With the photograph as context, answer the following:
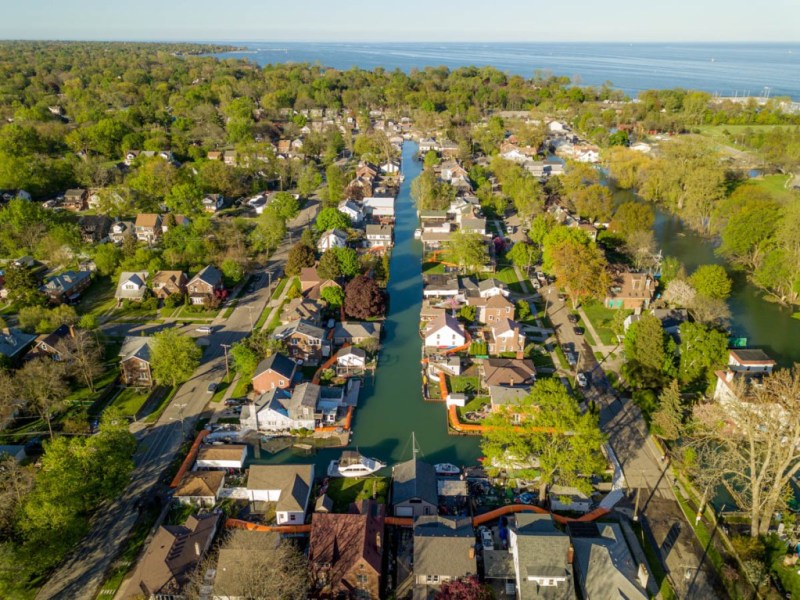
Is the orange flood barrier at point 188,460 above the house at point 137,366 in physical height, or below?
below

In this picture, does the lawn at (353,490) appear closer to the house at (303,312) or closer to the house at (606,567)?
the house at (606,567)

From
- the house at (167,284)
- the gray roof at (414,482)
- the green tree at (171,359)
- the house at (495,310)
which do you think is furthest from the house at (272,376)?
the house at (167,284)

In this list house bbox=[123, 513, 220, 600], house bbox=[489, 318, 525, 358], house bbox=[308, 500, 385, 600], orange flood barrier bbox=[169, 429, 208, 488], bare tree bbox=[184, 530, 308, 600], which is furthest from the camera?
house bbox=[489, 318, 525, 358]

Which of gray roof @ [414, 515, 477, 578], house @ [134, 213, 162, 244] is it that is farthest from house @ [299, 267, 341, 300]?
gray roof @ [414, 515, 477, 578]

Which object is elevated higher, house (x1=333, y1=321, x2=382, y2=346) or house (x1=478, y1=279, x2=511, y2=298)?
house (x1=478, y1=279, x2=511, y2=298)

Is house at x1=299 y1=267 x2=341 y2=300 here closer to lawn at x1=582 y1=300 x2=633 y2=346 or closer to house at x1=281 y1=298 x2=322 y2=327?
house at x1=281 y1=298 x2=322 y2=327

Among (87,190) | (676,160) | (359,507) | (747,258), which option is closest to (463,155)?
(676,160)
